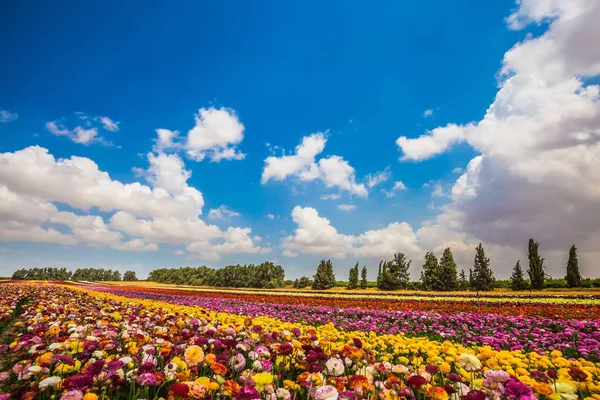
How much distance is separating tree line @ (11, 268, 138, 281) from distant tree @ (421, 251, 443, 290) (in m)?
109

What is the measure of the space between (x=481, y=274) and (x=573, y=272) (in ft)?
46.3

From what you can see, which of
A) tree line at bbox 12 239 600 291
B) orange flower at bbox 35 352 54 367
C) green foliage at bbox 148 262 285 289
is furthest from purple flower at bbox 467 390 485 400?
green foliage at bbox 148 262 285 289

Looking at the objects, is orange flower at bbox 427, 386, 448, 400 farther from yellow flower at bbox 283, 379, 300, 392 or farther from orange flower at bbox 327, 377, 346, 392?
yellow flower at bbox 283, 379, 300, 392

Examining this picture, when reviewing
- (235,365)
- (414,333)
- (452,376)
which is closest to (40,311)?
(235,365)

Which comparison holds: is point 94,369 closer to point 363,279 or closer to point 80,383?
point 80,383

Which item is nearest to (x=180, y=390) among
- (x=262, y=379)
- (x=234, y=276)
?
(x=262, y=379)

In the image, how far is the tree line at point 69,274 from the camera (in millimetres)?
100750

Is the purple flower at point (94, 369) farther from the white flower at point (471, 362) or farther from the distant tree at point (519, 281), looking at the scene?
the distant tree at point (519, 281)

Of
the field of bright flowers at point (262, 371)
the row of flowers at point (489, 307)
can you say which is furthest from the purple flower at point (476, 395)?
the row of flowers at point (489, 307)

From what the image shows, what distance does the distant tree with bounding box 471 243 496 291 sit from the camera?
48.3 metres

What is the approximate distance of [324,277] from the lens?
66.0 metres

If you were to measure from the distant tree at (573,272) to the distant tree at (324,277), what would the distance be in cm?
3984

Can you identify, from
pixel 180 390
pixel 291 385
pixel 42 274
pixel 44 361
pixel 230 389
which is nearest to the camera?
pixel 180 390

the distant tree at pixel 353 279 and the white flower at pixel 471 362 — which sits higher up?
the white flower at pixel 471 362
